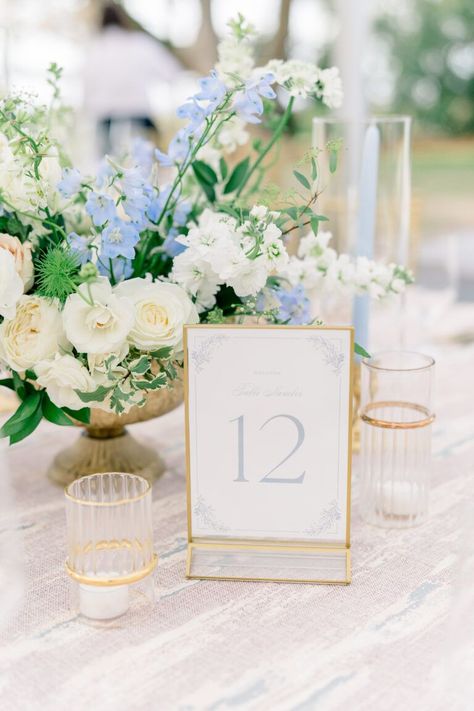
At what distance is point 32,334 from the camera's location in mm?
860

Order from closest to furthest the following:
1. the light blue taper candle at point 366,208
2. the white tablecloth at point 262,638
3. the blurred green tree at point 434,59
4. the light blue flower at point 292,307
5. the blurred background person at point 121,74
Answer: the white tablecloth at point 262,638 < the light blue flower at point 292,307 < the light blue taper candle at point 366,208 < the blurred green tree at point 434,59 < the blurred background person at point 121,74

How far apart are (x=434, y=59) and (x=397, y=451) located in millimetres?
3401

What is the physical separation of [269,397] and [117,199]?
27 cm

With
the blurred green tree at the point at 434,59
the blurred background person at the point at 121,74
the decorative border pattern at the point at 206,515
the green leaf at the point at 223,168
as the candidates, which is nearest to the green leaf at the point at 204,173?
the green leaf at the point at 223,168

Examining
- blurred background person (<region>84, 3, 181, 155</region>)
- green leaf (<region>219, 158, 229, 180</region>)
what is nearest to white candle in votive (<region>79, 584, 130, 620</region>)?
green leaf (<region>219, 158, 229, 180</region>)

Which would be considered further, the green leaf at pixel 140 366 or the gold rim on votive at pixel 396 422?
the gold rim on votive at pixel 396 422

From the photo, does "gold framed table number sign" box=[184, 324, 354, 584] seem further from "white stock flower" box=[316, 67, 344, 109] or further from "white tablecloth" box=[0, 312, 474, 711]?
"white stock flower" box=[316, 67, 344, 109]

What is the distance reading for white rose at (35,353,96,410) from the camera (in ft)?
2.74

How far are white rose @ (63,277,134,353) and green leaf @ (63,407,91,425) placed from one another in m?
0.11

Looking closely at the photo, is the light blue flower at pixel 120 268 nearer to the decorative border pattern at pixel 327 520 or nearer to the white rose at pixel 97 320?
the white rose at pixel 97 320

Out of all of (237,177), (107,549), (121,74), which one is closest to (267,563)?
(107,549)

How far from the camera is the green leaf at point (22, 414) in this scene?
2.88 feet

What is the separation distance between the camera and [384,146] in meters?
1.21

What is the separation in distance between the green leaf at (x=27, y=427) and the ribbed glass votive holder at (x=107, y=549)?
11 cm
